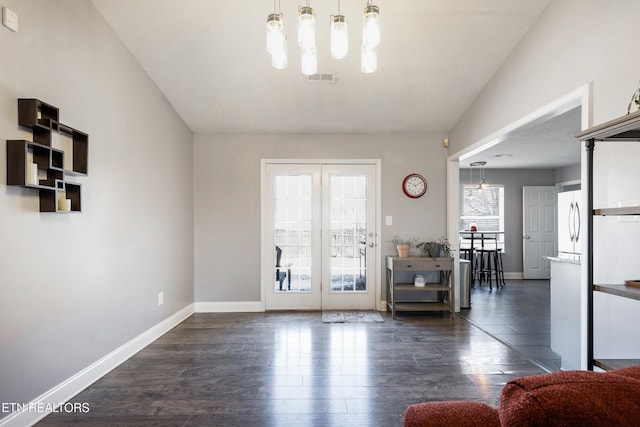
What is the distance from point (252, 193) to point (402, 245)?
2067 millimetres

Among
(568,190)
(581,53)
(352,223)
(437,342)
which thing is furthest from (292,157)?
(568,190)

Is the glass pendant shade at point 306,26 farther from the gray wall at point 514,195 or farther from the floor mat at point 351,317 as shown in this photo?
the gray wall at point 514,195

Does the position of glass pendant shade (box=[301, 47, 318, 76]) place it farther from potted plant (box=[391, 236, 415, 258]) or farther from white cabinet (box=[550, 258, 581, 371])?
potted plant (box=[391, 236, 415, 258])

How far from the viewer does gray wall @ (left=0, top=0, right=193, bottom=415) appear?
2.02m

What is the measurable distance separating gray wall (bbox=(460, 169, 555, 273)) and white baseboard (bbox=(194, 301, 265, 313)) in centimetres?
542

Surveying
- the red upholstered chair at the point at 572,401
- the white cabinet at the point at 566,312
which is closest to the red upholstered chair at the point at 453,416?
the red upholstered chair at the point at 572,401

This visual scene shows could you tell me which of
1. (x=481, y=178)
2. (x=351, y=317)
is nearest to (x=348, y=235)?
(x=351, y=317)

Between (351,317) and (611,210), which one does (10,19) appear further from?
(351,317)

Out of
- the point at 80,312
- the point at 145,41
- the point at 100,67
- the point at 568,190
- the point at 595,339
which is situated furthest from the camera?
the point at 568,190

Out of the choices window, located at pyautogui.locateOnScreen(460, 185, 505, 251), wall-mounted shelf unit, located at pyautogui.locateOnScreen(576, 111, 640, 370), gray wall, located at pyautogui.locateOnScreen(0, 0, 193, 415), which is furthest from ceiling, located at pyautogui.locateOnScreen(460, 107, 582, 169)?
gray wall, located at pyautogui.locateOnScreen(0, 0, 193, 415)

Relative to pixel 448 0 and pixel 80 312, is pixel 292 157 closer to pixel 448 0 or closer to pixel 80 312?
pixel 448 0

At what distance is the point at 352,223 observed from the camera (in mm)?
4797

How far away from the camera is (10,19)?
1.98 m

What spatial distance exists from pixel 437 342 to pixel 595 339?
1480 millimetres
